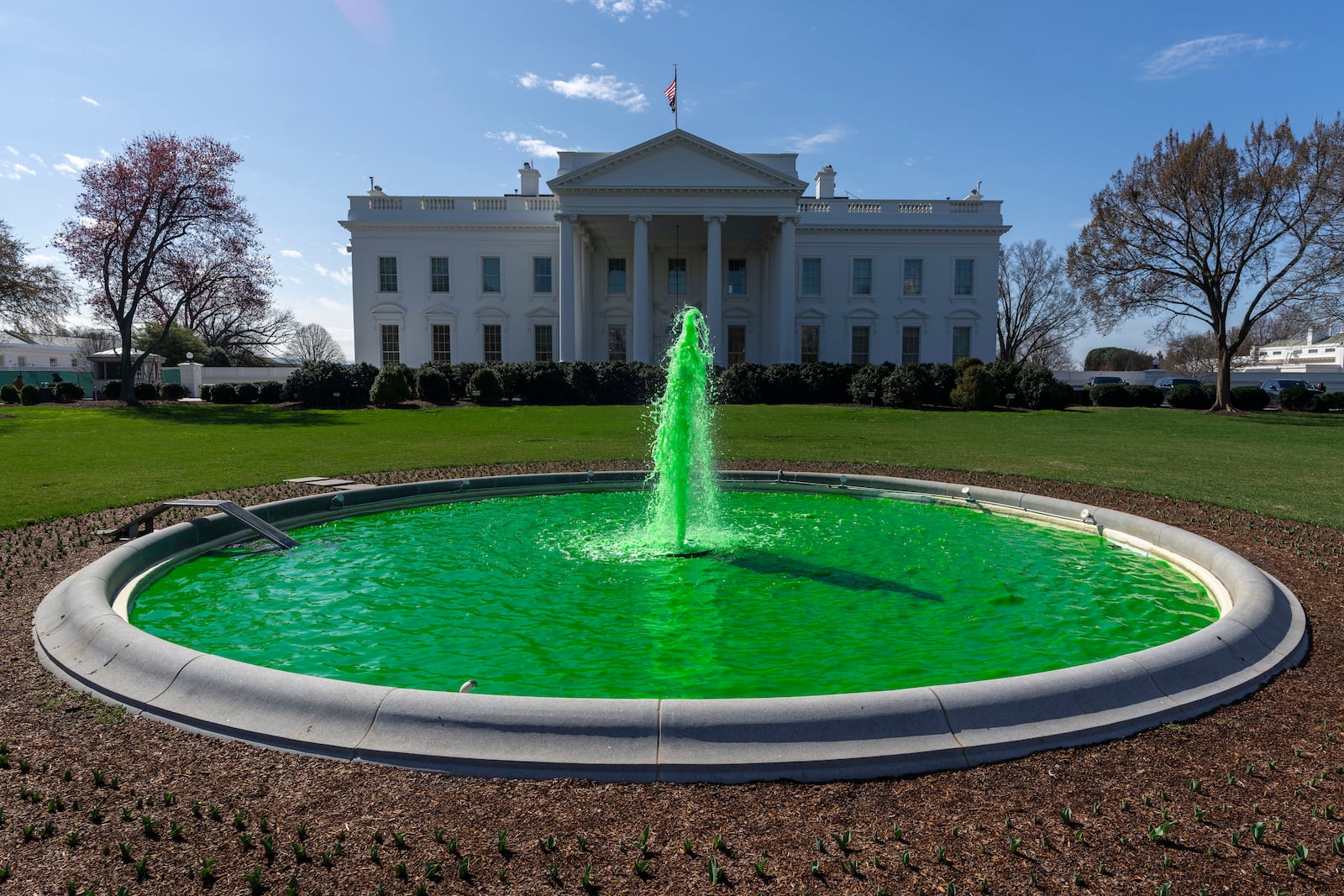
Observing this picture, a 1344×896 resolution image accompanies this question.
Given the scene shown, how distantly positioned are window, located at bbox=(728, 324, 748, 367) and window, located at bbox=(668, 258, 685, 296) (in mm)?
4069

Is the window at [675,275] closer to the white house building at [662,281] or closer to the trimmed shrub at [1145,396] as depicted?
the white house building at [662,281]

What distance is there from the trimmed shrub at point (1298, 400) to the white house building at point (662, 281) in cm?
1516

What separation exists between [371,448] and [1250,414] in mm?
38790

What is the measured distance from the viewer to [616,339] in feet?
151

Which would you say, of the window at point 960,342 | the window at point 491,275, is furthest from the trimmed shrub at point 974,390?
the window at point 491,275

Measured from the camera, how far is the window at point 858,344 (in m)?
46.9

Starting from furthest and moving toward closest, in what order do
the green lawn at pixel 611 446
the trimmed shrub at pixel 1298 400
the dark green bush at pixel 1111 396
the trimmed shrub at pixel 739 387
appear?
the dark green bush at pixel 1111 396
the trimmed shrub at pixel 1298 400
the trimmed shrub at pixel 739 387
the green lawn at pixel 611 446

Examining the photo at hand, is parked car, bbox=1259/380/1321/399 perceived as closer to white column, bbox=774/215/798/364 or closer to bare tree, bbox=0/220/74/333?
white column, bbox=774/215/798/364

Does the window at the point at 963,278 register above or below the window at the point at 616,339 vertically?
above

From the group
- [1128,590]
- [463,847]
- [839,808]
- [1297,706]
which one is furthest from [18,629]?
[1128,590]

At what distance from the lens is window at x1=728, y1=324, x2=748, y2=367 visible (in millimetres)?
46250

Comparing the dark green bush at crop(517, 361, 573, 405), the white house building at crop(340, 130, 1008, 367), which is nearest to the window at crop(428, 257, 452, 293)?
the white house building at crop(340, 130, 1008, 367)

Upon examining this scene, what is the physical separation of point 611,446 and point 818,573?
11.7m

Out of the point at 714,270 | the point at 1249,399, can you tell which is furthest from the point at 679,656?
the point at 1249,399
